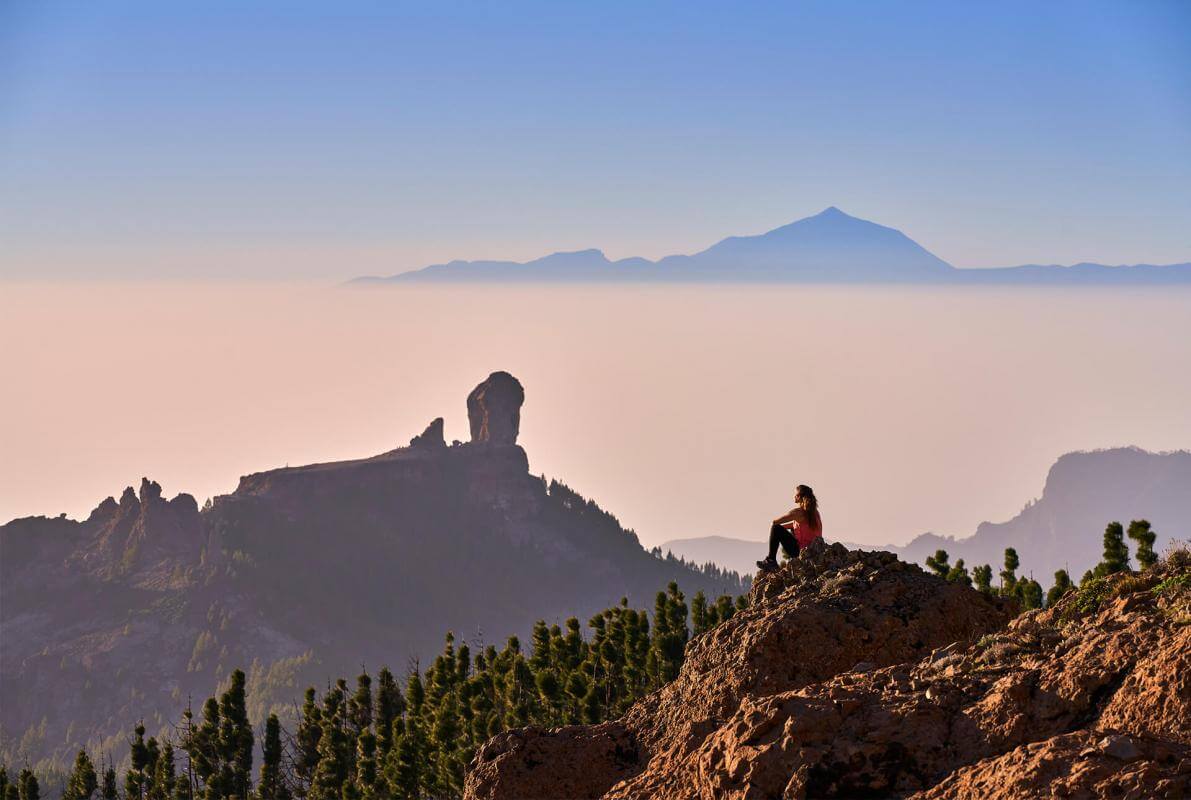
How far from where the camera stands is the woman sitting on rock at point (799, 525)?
106 ft

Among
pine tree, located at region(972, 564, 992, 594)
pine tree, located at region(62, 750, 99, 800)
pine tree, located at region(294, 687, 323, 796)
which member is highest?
pine tree, located at region(972, 564, 992, 594)

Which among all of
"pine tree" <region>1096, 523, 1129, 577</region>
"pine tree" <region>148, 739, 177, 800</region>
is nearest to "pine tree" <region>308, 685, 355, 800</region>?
"pine tree" <region>148, 739, 177, 800</region>

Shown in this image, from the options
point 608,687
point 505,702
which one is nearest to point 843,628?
point 608,687

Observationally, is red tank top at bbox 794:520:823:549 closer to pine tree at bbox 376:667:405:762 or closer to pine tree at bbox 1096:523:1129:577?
pine tree at bbox 1096:523:1129:577

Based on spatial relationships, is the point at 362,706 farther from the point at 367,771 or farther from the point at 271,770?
the point at 367,771

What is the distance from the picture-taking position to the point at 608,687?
113250 millimetres

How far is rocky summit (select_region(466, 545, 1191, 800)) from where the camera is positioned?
18219 millimetres

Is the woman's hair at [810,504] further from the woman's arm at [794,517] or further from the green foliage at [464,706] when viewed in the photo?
the green foliage at [464,706]

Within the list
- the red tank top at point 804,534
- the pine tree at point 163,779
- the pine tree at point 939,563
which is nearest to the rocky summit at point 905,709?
the red tank top at point 804,534

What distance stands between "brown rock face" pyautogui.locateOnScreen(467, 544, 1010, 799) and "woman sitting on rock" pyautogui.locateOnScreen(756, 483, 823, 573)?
115 inches

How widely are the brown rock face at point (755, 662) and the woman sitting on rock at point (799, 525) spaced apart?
2.92 meters

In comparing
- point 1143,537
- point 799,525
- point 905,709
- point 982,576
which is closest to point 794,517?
point 799,525

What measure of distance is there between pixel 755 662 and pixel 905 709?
22.4ft

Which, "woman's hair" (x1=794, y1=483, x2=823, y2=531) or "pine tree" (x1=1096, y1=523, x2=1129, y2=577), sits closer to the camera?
"woman's hair" (x1=794, y1=483, x2=823, y2=531)
